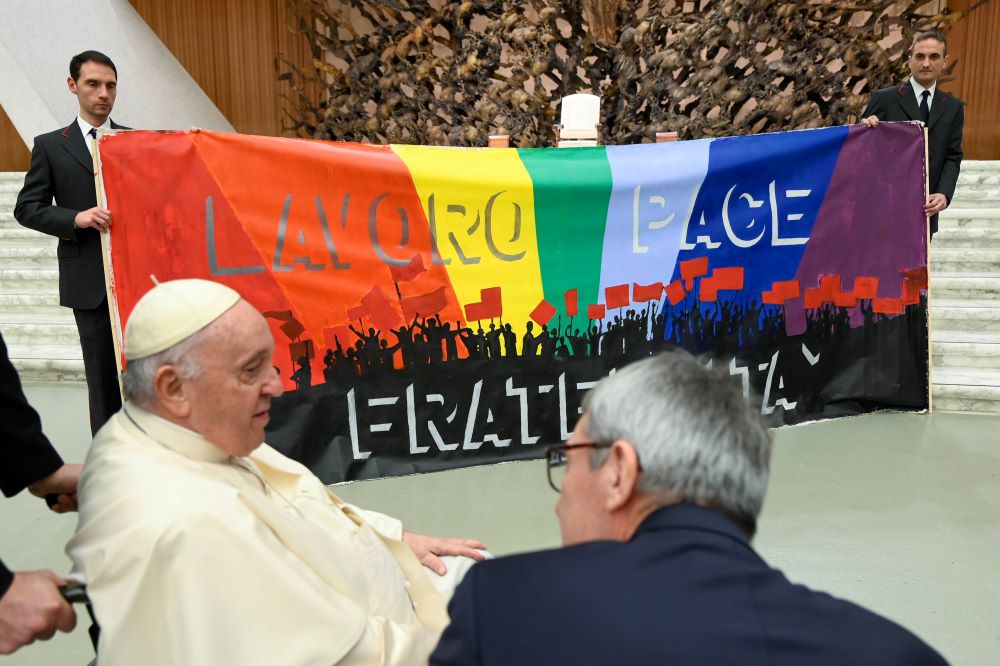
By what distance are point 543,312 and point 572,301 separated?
134 millimetres

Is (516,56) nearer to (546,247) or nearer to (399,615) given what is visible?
(546,247)

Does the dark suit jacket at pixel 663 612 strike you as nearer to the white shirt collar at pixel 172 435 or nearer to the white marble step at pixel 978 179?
the white shirt collar at pixel 172 435

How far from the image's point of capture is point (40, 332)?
529cm

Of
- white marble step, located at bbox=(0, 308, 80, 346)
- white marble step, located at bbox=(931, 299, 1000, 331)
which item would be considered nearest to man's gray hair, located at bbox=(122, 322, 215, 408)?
white marble step, located at bbox=(0, 308, 80, 346)

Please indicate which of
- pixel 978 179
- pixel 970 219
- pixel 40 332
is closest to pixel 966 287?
pixel 970 219

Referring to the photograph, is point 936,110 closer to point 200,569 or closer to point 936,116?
point 936,116

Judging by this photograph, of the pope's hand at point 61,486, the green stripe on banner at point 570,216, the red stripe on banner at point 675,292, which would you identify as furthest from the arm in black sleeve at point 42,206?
the red stripe on banner at point 675,292

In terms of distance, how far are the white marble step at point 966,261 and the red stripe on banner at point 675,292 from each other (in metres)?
2.63

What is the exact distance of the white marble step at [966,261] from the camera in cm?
534

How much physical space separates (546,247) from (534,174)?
0.97 feet

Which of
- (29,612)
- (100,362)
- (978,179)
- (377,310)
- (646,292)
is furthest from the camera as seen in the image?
(978,179)

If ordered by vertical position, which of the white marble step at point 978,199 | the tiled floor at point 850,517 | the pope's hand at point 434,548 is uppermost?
the white marble step at point 978,199

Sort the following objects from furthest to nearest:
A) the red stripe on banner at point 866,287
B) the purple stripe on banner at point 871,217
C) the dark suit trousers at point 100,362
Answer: the red stripe on banner at point 866,287, the purple stripe on banner at point 871,217, the dark suit trousers at point 100,362

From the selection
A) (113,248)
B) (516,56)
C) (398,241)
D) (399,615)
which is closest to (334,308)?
(398,241)
